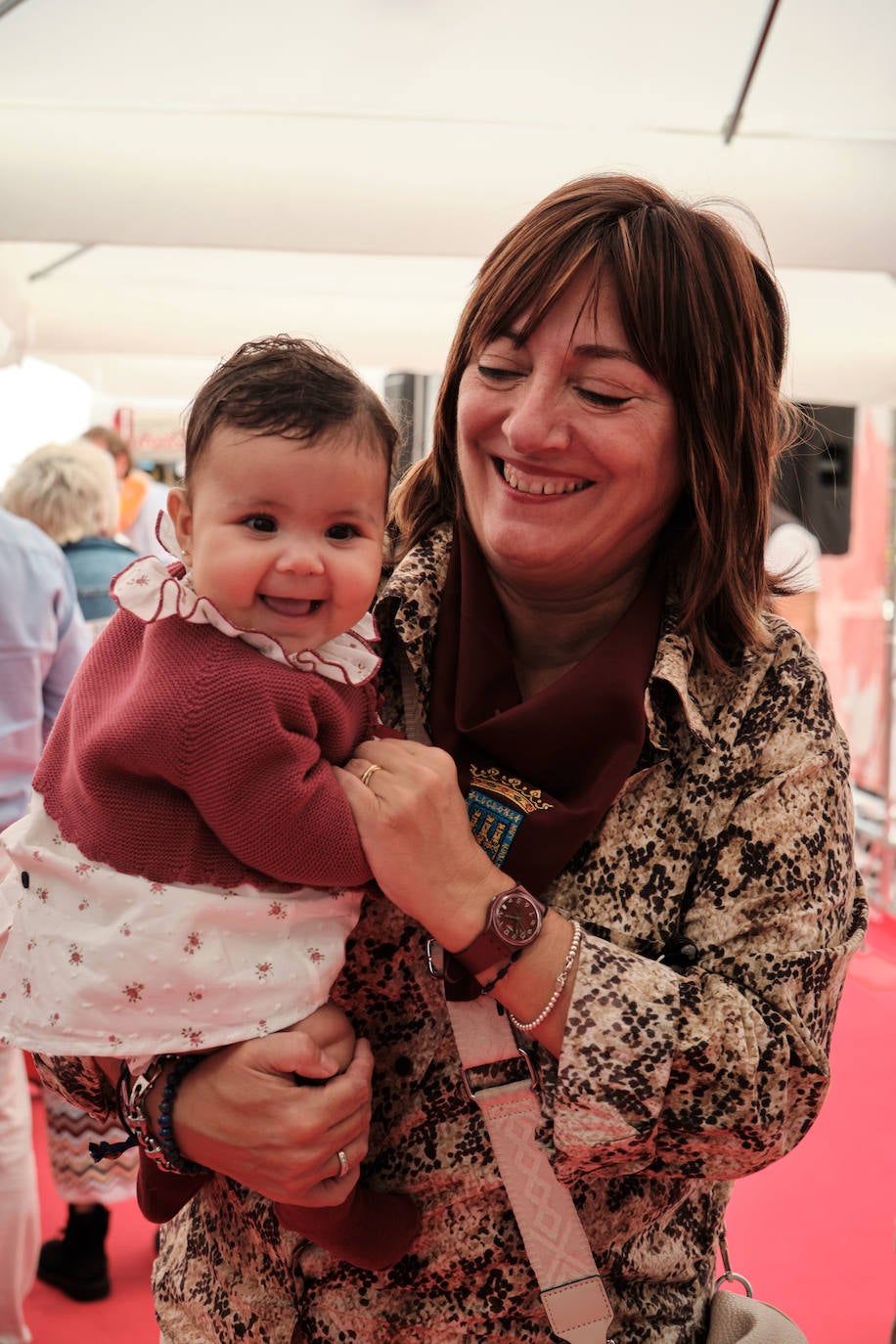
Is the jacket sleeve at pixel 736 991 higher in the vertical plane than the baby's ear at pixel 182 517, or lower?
lower

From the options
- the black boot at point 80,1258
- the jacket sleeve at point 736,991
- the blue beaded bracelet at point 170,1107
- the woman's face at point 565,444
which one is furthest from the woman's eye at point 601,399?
the black boot at point 80,1258

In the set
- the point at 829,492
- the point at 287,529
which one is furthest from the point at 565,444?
the point at 829,492

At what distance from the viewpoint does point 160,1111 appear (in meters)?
1.34

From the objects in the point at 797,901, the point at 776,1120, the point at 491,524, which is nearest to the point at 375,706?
the point at 491,524

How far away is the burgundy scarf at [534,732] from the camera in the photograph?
1.38 metres

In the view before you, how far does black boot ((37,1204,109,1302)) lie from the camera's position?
11.4 feet

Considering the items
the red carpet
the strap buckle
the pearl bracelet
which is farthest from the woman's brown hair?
the red carpet

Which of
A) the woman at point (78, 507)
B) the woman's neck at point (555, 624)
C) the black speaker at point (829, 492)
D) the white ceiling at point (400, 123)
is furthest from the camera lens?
the black speaker at point (829, 492)

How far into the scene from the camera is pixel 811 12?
4.00 meters

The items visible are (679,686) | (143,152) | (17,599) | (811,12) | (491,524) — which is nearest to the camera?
(679,686)

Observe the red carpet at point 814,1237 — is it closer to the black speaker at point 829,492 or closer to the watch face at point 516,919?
the watch face at point 516,919

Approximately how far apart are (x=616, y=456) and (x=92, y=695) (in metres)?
0.68

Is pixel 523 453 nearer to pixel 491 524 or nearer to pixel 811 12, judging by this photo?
pixel 491 524

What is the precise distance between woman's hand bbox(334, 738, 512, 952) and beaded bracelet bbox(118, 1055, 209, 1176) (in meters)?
0.32
